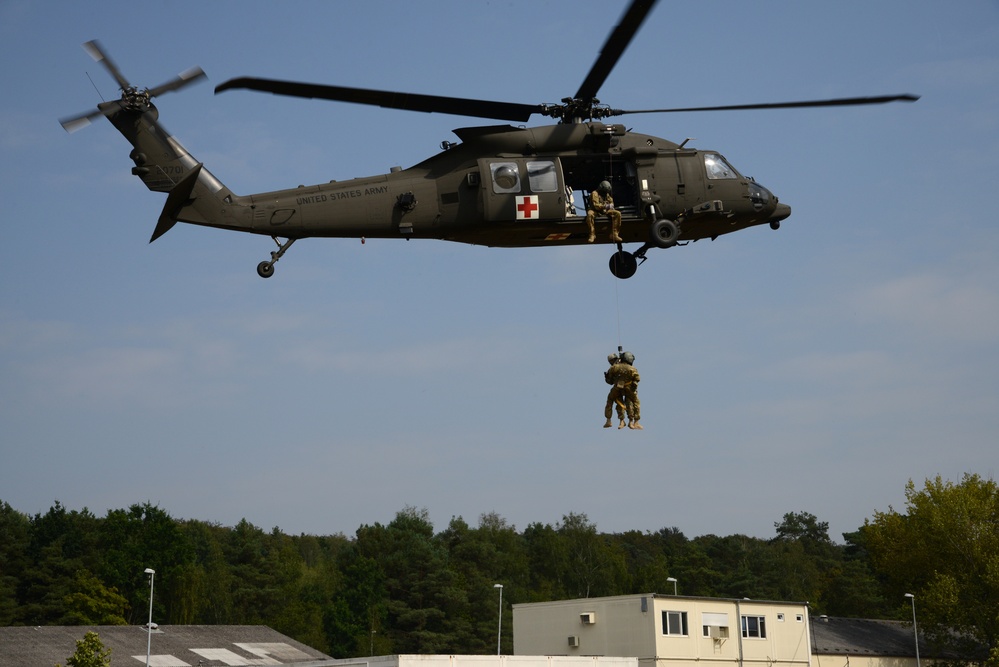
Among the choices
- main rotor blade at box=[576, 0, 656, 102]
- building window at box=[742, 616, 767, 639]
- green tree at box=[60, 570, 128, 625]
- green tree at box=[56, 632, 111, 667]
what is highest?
main rotor blade at box=[576, 0, 656, 102]

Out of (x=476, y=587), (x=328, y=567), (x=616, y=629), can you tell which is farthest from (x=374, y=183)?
(x=328, y=567)

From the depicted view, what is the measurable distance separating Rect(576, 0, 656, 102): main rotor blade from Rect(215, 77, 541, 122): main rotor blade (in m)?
Answer: 1.42

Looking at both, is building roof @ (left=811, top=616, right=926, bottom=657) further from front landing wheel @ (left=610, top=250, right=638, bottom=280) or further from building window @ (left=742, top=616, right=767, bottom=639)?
front landing wheel @ (left=610, top=250, right=638, bottom=280)

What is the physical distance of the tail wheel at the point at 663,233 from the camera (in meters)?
26.9

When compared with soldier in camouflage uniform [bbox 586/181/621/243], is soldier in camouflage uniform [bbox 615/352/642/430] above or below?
below

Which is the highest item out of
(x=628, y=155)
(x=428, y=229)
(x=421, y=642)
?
(x=628, y=155)

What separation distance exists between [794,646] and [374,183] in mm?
41087

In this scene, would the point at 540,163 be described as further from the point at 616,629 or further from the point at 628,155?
the point at 616,629

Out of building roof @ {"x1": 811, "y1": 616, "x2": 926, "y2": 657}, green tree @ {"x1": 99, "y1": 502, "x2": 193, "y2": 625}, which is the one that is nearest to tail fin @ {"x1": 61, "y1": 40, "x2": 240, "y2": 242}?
building roof @ {"x1": 811, "y1": 616, "x2": 926, "y2": 657}

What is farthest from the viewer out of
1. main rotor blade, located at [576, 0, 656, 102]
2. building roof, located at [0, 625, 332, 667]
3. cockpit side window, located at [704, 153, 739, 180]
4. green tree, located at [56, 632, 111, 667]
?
building roof, located at [0, 625, 332, 667]

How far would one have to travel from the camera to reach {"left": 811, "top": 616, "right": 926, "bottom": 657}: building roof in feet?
220

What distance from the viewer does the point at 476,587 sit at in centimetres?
11481

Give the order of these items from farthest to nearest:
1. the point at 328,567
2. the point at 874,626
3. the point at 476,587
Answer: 1. the point at 328,567
2. the point at 476,587
3. the point at 874,626

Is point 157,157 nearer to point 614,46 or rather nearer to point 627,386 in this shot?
point 614,46
